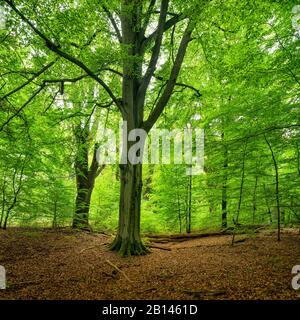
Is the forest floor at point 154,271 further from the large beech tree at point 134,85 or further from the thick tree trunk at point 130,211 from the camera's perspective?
the large beech tree at point 134,85

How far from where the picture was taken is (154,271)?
19.9 feet

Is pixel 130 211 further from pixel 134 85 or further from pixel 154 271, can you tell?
pixel 134 85

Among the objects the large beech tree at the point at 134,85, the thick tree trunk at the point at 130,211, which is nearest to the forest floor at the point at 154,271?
the thick tree trunk at the point at 130,211

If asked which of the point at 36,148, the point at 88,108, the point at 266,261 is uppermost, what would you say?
the point at 88,108

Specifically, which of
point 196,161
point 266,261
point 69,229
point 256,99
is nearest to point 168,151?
point 196,161

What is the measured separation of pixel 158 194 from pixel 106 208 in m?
3.81

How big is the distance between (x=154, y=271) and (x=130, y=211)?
7.16 ft

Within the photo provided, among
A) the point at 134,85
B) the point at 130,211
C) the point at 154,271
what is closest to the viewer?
the point at 154,271

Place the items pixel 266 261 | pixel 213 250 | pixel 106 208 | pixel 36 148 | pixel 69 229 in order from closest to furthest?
pixel 266 261
pixel 213 250
pixel 36 148
pixel 69 229
pixel 106 208

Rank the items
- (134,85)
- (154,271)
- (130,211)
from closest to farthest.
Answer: (154,271) → (130,211) → (134,85)

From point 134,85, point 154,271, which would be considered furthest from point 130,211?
point 134,85

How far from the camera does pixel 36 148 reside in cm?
893
